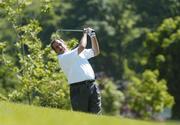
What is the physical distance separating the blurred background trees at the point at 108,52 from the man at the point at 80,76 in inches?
113

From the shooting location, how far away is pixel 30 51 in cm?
1467

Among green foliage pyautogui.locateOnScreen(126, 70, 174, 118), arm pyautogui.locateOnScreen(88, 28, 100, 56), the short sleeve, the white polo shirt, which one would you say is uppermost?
arm pyautogui.locateOnScreen(88, 28, 100, 56)

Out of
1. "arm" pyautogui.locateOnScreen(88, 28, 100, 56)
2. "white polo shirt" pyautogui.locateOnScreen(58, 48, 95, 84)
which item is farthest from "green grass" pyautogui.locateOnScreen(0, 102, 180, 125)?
"arm" pyautogui.locateOnScreen(88, 28, 100, 56)

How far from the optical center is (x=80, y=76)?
405 inches

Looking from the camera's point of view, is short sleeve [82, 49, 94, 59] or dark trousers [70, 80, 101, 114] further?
short sleeve [82, 49, 94, 59]

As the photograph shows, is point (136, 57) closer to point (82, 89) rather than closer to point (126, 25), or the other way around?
point (126, 25)

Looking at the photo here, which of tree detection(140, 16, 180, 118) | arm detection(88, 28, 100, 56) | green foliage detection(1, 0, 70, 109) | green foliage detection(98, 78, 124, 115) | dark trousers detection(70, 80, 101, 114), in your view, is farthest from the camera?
green foliage detection(98, 78, 124, 115)

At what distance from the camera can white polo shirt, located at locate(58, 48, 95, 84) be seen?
10.3 meters

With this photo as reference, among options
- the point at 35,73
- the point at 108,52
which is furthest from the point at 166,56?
the point at 108,52

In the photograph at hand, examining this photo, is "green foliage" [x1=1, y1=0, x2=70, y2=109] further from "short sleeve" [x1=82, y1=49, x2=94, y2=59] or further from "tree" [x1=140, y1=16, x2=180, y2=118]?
"tree" [x1=140, y1=16, x2=180, y2=118]

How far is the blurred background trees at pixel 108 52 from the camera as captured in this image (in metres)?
14.3

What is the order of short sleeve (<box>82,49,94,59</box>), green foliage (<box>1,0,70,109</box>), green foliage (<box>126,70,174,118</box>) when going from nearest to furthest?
1. short sleeve (<box>82,49,94,59</box>)
2. green foliage (<box>1,0,70,109</box>)
3. green foliage (<box>126,70,174,118</box>)

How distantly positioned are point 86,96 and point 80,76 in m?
0.34

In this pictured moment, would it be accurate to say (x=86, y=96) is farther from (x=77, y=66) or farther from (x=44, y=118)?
(x=44, y=118)
